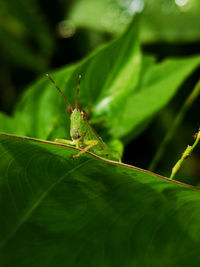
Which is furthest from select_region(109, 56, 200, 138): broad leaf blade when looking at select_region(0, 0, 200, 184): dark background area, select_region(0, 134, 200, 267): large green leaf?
select_region(0, 0, 200, 184): dark background area

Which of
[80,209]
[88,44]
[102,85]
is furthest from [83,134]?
[88,44]

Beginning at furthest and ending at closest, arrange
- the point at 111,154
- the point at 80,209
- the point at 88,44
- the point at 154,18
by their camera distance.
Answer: the point at 88,44, the point at 154,18, the point at 111,154, the point at 80,209

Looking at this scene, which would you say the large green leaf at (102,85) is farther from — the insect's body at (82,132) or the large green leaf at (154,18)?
the large green leaf at (154,18)

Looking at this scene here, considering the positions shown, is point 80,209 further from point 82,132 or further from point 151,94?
point 151,94

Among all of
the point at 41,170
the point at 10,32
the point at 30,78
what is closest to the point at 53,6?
the point at 10,32

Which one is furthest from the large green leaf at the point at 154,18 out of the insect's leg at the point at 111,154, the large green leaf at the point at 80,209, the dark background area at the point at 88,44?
the large green leaf at the point at 80,209

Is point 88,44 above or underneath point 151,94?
above
